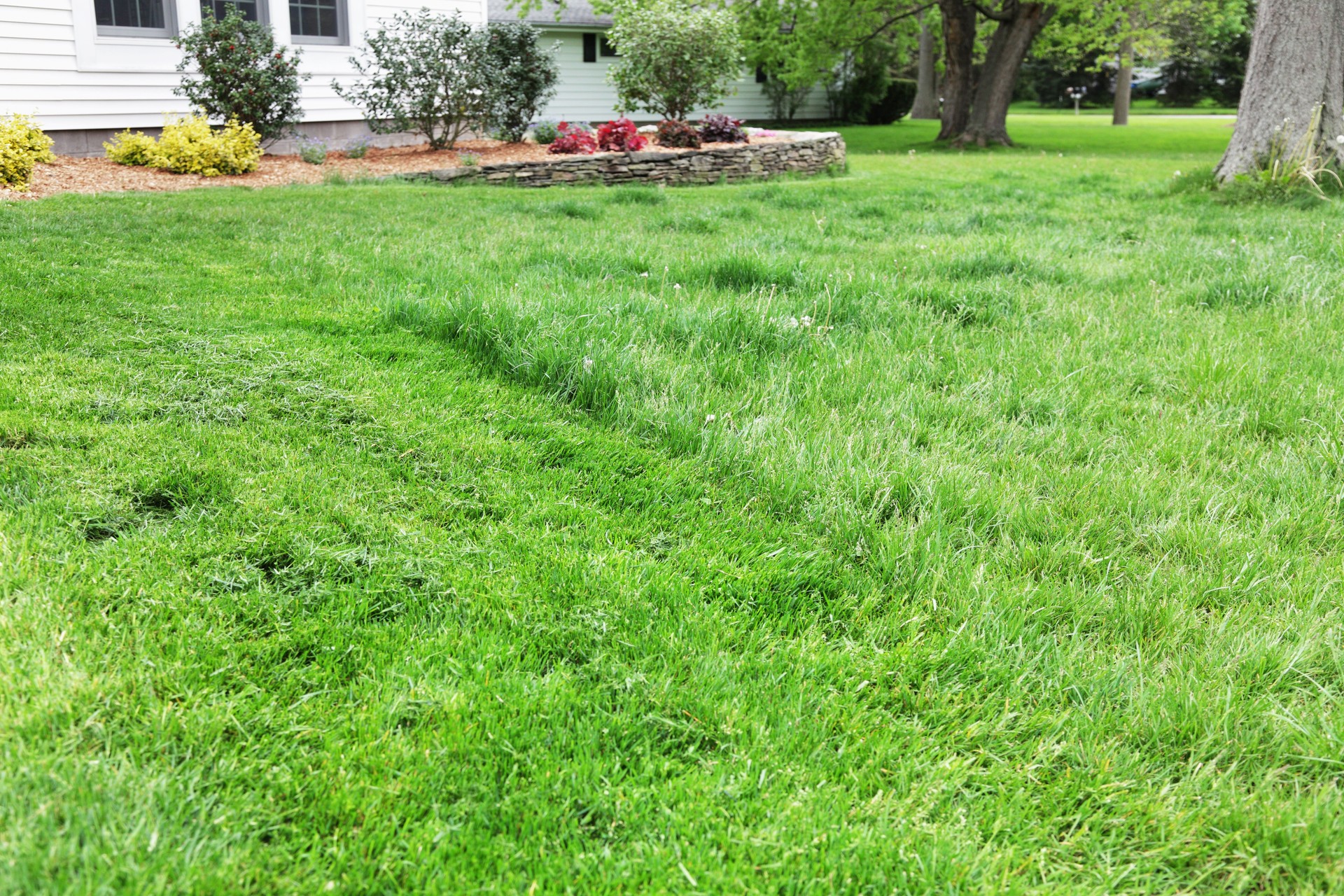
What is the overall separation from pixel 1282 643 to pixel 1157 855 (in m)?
0.86

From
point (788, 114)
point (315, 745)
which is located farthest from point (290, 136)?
point (788, 114)

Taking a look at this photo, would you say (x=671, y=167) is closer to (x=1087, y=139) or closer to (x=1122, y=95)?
(x=1087, y=139)

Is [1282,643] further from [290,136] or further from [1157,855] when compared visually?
[290,136]

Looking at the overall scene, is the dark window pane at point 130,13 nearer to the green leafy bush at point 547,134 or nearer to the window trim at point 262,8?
the window trim at point 262,8

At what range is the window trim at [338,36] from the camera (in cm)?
1367

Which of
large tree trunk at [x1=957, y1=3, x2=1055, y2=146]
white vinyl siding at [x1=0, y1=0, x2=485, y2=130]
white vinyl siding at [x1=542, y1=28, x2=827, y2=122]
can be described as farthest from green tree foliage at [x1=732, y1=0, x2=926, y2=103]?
white vinyl siding at [x1=0, y1=0, x2=485, y2=130]

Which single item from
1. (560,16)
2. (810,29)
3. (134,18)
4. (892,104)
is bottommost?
(134,18)

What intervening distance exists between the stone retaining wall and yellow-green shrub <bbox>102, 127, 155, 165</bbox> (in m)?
2.90

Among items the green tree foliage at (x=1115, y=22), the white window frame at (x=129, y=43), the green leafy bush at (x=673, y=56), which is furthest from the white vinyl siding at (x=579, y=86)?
the white window frame at (x=129, y=43)

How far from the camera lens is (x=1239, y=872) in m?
1.52

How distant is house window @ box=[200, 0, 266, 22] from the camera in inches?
501

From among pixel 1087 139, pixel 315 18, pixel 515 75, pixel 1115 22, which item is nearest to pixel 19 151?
pixel 315 18

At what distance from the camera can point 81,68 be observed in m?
11.1

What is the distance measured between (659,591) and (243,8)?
46.7 ft
